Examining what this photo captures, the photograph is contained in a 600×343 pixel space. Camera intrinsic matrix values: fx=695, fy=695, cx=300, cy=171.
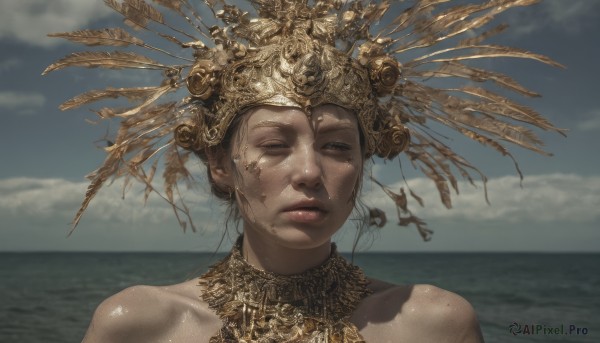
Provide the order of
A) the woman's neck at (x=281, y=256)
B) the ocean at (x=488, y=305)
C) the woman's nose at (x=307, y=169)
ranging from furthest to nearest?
the ocean at (x=488, y=305) → the woman's neck at (x=281, y=256) → the woman's nose at (x=307, y=169)

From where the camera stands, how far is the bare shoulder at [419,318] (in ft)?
9.59

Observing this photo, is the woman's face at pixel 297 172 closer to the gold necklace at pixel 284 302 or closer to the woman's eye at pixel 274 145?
the woman's eye at pixel 274 145

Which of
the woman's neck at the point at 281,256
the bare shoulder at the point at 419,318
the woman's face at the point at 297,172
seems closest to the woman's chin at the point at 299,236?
the woman's face at the point at 297,172

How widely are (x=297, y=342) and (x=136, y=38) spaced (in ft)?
5.30

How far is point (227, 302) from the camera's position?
297cm

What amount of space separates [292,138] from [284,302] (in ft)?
2.28

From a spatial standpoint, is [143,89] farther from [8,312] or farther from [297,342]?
[8,312]

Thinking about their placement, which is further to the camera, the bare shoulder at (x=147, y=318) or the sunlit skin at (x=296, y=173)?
the bare shoulder at (x=147, y=318)

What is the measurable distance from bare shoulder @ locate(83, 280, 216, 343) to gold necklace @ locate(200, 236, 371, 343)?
91 mm

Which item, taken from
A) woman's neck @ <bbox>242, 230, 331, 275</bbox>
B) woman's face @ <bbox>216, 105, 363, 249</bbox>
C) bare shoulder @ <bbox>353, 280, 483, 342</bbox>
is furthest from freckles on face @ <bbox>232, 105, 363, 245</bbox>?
bare shoulder @ <bbox>353, 280, 483, 342</bbox>

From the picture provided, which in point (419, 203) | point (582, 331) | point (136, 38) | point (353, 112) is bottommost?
point (582, 331)

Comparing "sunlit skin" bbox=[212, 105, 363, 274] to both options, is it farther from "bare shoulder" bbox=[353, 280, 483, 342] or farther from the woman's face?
"bare shoulder" bbox=[353, 280, 483, 342]

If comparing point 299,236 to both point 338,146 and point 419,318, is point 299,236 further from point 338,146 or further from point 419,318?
point 419,318

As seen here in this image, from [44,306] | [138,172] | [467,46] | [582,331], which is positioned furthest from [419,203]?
[44,306]
